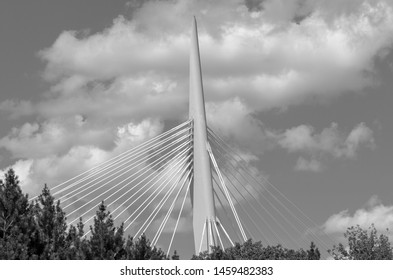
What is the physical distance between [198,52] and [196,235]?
12.2 metres

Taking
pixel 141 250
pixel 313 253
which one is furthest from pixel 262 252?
pixel 141 250

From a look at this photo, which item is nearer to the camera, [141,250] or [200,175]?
[141,250]

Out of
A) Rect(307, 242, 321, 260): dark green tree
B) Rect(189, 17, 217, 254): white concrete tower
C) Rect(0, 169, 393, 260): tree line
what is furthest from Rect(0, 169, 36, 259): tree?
Rect(307, 242, 321, 260): dark green tree

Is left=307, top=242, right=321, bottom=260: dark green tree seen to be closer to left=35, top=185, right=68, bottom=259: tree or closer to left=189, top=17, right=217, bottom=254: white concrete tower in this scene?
left=189, top=17, right=217, bottom=254: white concrete tower

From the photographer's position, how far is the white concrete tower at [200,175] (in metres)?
44.7

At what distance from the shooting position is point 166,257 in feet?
132

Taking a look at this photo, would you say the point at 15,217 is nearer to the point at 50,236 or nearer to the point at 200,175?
the point at 50,236

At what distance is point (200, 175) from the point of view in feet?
151

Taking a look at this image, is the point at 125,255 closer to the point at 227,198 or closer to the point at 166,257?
the point at 166,257

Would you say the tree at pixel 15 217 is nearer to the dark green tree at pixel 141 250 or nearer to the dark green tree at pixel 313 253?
the dark green tree at pixel 141 250

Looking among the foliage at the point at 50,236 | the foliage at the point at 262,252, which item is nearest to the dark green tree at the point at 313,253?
the foliage at the point at 262,252

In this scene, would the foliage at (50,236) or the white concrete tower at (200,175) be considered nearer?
the foliage at (50,236)
